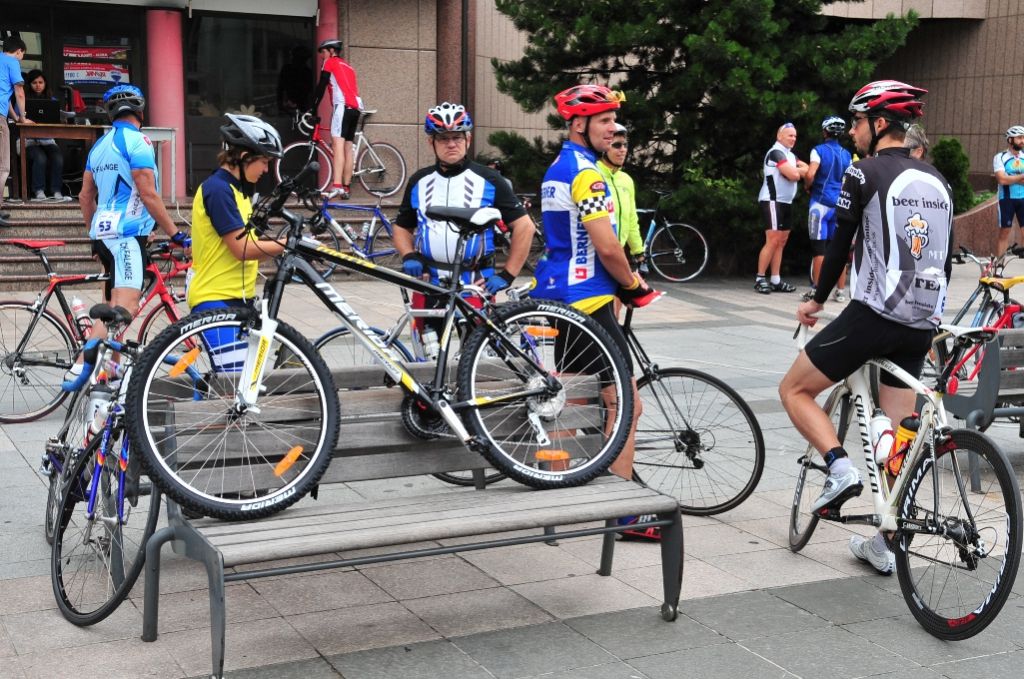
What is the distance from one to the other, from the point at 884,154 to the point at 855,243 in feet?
1.21

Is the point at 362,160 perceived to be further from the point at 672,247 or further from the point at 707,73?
the point at 707,73

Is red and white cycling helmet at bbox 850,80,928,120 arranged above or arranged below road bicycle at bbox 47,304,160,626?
above

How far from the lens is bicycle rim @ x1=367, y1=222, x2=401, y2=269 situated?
14602mm

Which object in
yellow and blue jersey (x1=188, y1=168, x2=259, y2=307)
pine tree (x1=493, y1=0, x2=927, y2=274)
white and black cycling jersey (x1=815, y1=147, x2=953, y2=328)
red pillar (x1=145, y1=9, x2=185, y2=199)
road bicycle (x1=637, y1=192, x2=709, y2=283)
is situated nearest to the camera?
white and black cycling jersey (x1=815, y1=147, x2=953, y2=328)

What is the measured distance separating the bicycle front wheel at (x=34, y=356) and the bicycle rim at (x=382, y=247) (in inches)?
262

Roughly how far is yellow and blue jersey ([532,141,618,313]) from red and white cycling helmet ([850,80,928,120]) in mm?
1117

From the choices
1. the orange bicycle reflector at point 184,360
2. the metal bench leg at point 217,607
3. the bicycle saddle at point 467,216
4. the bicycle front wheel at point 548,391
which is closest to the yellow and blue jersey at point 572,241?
the bicycle front wheel at point 548,391

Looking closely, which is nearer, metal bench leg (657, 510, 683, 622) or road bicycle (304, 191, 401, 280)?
metal bench leg (657, 510, 683, 622)

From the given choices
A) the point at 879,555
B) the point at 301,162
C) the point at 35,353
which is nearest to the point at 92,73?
the point at 301,162

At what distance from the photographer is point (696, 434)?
5.85m

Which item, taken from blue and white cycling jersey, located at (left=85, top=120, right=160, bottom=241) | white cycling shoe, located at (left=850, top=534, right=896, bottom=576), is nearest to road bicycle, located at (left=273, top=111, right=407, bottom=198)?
blue and white cycling jersey, located at (left=85, top=120, right=160, bottom=241)

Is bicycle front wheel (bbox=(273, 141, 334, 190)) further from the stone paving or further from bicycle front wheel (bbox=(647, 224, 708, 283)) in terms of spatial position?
the stone paving

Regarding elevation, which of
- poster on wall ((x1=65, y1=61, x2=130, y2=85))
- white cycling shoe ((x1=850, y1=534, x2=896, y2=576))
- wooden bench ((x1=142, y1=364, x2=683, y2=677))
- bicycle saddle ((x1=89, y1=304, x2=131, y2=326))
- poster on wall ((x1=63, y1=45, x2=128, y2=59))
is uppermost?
poster on wall ((x1=63, y1=45, x2=128, y2=59))

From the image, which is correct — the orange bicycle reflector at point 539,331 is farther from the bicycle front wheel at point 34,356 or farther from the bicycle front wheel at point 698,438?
the bicycle front wheel at point 34,356
